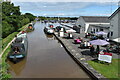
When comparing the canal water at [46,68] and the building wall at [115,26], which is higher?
the building wall at [115,26]

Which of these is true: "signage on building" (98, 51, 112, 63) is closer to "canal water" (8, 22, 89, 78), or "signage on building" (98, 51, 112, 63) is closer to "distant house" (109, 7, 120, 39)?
"canal water" (8, 22, 89, 78)

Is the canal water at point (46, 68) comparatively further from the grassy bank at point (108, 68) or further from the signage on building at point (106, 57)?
the signage on building at point (106, 57)

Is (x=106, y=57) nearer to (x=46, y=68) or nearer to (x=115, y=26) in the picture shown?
Answer: (x=46, y=68)

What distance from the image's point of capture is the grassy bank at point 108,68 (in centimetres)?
954

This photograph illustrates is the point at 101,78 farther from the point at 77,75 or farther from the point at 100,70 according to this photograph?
the point at 77,75

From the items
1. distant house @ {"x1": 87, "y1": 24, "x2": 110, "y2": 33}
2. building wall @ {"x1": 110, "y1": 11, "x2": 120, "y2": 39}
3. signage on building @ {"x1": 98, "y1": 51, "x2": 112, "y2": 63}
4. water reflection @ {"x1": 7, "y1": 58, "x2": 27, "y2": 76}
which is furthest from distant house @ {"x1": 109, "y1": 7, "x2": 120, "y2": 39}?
water reflection @ {"x1": 7, "y1": 58, "x2": 27, "y2": 76}

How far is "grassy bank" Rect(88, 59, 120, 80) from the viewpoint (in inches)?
376

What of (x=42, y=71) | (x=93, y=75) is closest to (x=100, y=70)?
(x=93, y=75)

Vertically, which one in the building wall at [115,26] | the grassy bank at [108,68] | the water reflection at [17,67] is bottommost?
the water reflection at [17,67]

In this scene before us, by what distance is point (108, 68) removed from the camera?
35.6 ft

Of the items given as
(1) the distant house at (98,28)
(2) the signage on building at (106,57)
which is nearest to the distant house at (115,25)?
(1) the distant house at (98,28)

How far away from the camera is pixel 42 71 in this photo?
11.6 metres

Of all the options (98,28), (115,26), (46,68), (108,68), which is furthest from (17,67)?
(98,28)

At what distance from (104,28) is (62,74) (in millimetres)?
17626
